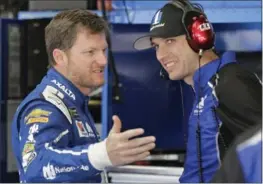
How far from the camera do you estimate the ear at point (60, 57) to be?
1.77m

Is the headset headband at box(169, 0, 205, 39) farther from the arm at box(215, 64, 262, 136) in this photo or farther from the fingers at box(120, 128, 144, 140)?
the fingers at box(120, 128, 144, 140)

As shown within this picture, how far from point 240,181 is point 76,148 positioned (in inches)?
28.7

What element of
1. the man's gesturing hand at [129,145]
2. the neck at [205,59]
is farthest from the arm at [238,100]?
the man's gesturing hand at [129,145]

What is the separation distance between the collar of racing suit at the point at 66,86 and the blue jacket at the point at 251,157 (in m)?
0.97

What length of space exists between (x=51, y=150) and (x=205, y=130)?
0.48 meters

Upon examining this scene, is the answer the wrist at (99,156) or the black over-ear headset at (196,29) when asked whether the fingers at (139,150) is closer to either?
the wrist at (99,156)

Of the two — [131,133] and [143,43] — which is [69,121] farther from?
[143,43]

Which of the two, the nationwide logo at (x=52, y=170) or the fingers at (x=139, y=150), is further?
the nationwide logo at (x=52, y=170)

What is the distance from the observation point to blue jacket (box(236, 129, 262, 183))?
0.84 meters

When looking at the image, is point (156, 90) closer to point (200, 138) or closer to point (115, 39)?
point (115, 39)

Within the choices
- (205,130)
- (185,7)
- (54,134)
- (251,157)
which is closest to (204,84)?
(205,130)

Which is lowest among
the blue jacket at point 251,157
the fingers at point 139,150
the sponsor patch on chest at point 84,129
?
the sponsor patch on chest at point 84,129

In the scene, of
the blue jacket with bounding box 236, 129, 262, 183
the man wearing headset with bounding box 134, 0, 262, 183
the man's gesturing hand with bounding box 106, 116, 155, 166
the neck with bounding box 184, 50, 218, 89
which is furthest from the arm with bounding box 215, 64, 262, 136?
the blue jacket with bounding box 236, 129, 262, 183

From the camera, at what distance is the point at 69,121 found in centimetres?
166
